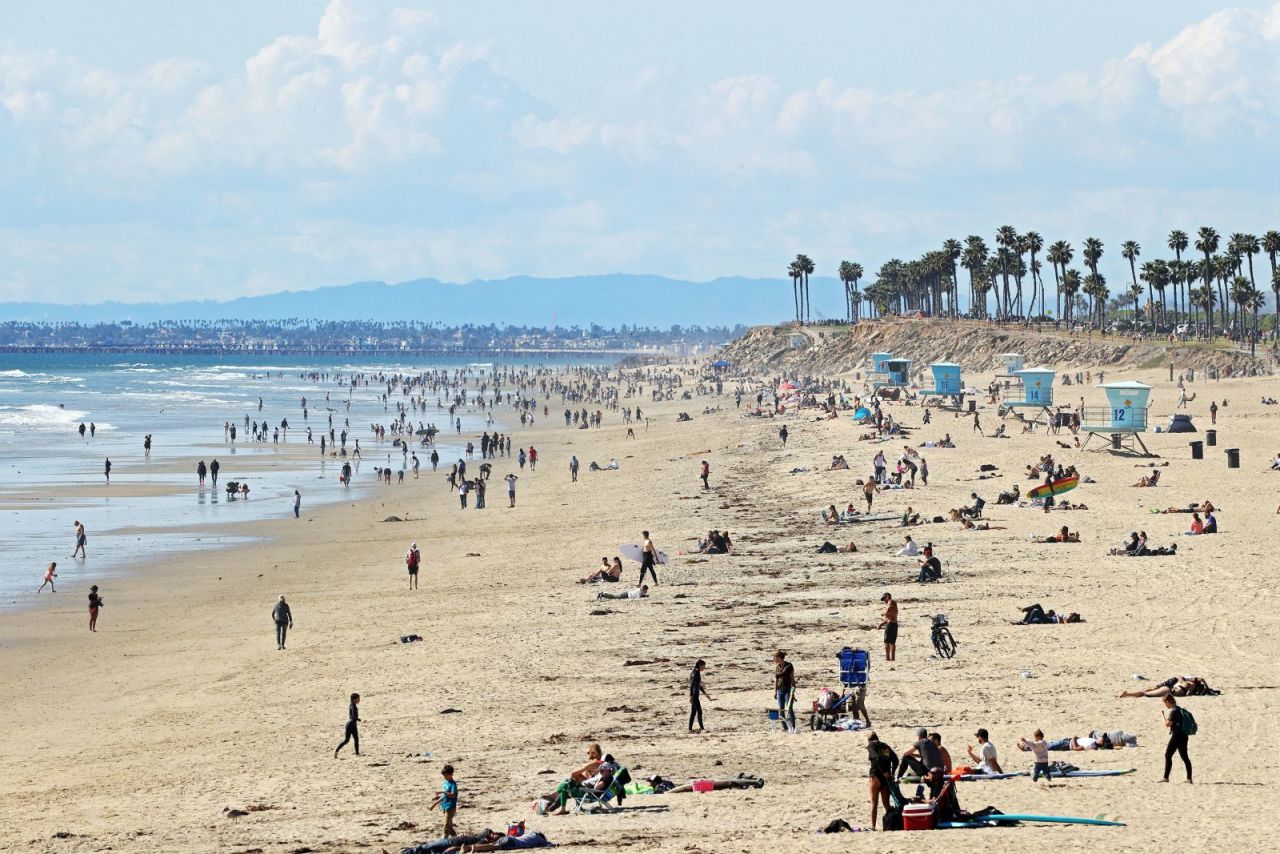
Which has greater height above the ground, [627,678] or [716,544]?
[716,544]

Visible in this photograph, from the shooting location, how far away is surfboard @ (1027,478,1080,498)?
31.0 m

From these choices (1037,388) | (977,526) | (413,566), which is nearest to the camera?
(413,566)

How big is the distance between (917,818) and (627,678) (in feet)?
21.9

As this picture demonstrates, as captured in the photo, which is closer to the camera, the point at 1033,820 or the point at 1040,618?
the point at 1033,820

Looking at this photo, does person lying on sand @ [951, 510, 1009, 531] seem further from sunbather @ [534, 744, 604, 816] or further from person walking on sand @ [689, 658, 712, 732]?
sunbather @ [534, 744, 604, 816]

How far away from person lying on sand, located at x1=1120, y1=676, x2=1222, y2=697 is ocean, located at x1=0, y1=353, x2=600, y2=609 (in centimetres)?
1991

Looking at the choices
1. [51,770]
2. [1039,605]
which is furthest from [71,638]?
[1039,605]

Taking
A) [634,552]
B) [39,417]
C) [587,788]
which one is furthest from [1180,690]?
[39,417]

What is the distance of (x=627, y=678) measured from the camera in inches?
709

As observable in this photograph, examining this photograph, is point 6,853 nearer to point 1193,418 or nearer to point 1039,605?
point 1039,605

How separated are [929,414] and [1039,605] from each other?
36.1 m

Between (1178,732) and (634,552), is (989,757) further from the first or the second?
(634,552)

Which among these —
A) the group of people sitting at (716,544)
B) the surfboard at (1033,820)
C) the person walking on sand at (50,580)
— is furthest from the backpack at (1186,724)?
the person walking on sand at (50,580)

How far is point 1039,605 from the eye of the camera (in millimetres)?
20016
